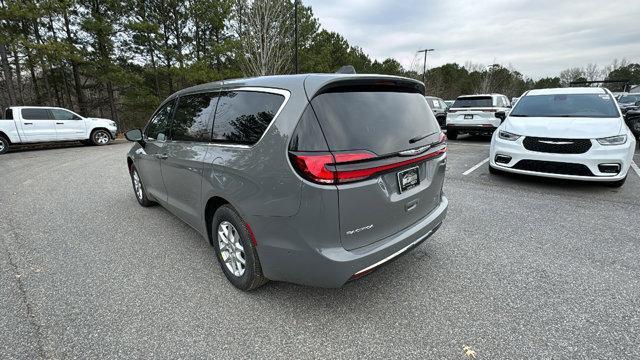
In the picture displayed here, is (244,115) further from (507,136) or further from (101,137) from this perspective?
(101,137)

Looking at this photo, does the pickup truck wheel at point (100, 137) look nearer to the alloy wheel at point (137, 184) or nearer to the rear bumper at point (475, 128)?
the alloy wheel at point (137, 184)

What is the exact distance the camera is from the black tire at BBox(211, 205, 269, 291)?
2.45 metres

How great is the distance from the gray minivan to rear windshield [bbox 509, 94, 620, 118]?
14.8 feet

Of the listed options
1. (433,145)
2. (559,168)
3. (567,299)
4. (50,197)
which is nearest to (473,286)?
(567,299)

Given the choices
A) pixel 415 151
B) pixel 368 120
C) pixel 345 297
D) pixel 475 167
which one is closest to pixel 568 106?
pixel 475 167

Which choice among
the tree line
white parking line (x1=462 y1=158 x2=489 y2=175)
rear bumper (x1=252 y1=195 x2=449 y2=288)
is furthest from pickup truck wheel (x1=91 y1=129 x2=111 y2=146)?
rear bumper (x1=252 y1=195 x2=449 y2=288)

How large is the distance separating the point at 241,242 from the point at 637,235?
170 inches

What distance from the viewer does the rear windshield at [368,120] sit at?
2070 mm

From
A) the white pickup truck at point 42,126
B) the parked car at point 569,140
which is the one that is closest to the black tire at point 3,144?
the white pickup truck at point 42,126

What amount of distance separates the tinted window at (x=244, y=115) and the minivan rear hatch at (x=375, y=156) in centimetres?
41

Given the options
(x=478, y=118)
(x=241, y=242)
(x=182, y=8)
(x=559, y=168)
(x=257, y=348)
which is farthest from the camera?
(x=182, y=8)

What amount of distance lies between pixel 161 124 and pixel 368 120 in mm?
2845

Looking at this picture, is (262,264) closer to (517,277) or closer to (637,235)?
(517,277)

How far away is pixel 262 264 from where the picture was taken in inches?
94.0
